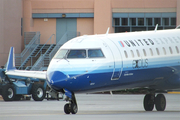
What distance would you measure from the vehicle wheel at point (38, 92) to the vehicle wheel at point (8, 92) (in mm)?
1496

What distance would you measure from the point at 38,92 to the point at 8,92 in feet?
7.56

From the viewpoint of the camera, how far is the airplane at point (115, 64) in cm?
1702

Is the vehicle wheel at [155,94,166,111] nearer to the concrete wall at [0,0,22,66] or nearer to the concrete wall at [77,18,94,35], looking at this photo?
the concrete wall at [0,0,22,66]

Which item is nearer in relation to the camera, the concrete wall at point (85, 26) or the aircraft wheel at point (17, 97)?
the aircraft wheel at point (17, 97)

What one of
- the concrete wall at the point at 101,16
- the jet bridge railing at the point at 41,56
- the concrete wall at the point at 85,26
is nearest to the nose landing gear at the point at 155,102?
the jet bridge railing at the point at 41,56

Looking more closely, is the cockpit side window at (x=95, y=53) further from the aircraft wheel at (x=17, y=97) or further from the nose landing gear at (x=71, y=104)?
the aircraft wheel at (x=17, y=97)

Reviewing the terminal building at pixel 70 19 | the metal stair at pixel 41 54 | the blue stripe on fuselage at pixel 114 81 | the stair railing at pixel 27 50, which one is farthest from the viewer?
the stair railing at pixel 27 50

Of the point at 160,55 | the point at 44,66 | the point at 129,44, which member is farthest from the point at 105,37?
the point at 44,66

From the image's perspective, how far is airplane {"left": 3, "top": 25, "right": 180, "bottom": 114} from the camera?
1702 cm

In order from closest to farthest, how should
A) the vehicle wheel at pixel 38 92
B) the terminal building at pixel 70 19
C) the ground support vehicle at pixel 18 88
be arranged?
the ground support vehicle at pixel 18 88 → the vehicle wheel at pixel 38 92 → the terminal building at pixel 70 19

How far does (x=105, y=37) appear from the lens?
1875 centimetres

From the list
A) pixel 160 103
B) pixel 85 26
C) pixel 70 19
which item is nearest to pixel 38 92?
pixel 160 103

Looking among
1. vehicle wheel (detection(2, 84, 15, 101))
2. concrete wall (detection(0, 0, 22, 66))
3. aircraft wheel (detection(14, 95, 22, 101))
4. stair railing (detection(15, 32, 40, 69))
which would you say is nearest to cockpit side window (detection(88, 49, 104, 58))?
vehicle wheel (detection(2, 84, 15, 101))

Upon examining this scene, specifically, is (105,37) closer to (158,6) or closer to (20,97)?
(20,97)
